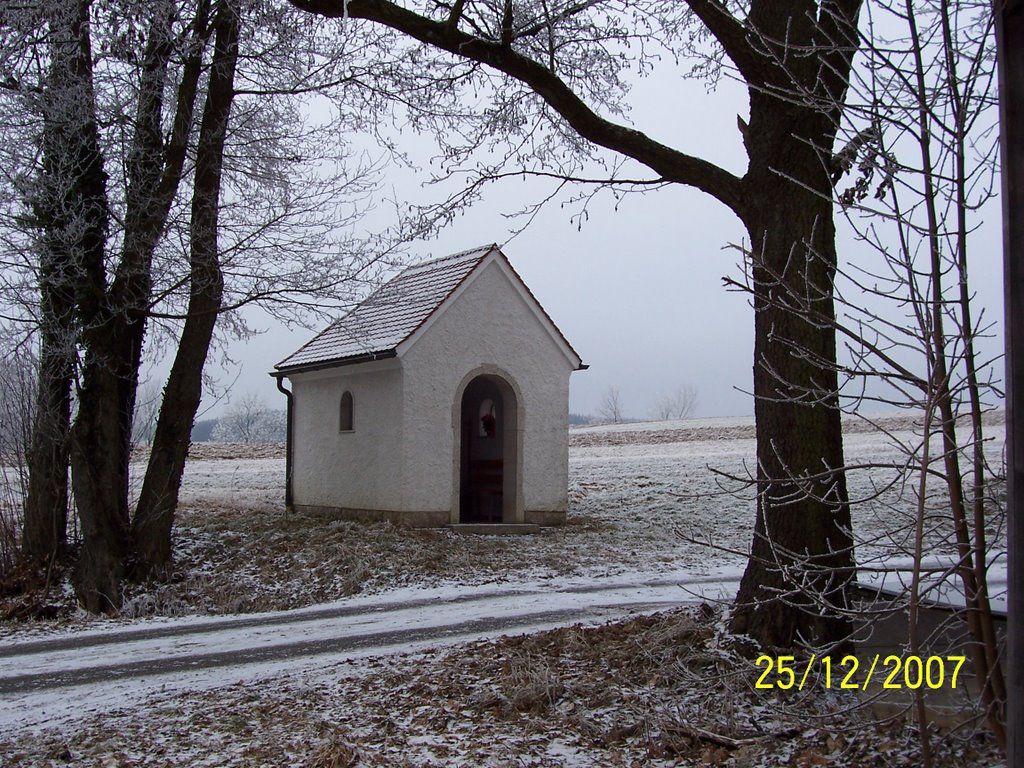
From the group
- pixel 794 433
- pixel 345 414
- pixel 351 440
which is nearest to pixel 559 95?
pixel 794 433

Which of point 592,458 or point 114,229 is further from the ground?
point 114,229

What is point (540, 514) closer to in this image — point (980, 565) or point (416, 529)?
point (416, 529)

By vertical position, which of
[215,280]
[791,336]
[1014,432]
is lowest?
[1014,432]

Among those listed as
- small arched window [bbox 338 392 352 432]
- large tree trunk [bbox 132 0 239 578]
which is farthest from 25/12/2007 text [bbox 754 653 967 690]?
small arched window [bbox 338 392 352 432]

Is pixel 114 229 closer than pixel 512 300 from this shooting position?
Yes

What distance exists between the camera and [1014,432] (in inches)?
104

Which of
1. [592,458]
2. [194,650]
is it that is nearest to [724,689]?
[194,650]

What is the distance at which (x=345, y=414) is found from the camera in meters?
18.6

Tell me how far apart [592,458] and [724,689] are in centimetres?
Answer: 2586

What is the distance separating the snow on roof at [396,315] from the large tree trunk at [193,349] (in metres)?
3.14

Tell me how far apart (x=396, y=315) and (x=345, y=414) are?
2.21 meters

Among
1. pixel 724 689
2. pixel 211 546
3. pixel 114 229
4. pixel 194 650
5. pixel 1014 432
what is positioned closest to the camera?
pixel 1014 432

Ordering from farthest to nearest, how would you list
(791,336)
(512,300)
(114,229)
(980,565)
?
(512,300)
(114,229)
(791,336)
(980,565)

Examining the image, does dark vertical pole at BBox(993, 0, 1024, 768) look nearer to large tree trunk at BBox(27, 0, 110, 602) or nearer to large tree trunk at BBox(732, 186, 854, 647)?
large tree trunk at BBox(732, 186, 854, 647)
